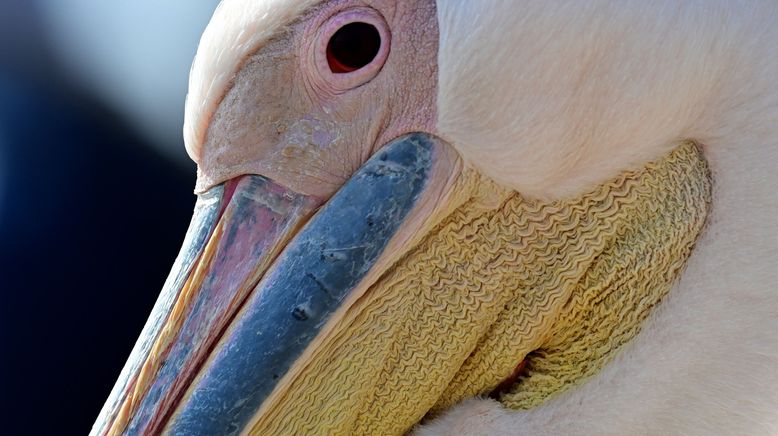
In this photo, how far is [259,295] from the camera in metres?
1.29

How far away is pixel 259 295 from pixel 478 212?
1.04 ft

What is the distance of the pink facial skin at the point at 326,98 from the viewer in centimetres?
128

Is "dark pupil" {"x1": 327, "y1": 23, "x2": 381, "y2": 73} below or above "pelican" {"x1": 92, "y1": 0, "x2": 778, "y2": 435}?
above

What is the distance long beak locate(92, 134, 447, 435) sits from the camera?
4.16 feet

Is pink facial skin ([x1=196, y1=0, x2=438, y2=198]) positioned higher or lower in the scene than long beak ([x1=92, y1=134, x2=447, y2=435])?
higher

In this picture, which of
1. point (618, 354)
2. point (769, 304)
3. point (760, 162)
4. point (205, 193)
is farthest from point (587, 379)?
point (205, 193)

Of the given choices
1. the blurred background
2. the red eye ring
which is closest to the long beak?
the red eye ring

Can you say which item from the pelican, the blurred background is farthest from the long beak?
the blurred background

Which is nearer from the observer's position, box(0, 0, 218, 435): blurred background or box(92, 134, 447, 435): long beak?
box(92, 134, 447, 435): long beak

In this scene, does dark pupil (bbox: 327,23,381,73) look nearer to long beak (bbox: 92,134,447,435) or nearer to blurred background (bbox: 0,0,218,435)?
long beak (bbox: 92,134,447,435)

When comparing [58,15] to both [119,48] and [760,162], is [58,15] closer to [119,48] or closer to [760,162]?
[119,48]

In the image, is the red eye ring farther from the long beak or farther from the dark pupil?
the long beak

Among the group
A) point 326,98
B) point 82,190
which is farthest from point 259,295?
point 82,190

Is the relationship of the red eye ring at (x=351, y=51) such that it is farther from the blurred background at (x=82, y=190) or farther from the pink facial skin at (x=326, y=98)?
the blurred background at (x=82, y=190)
